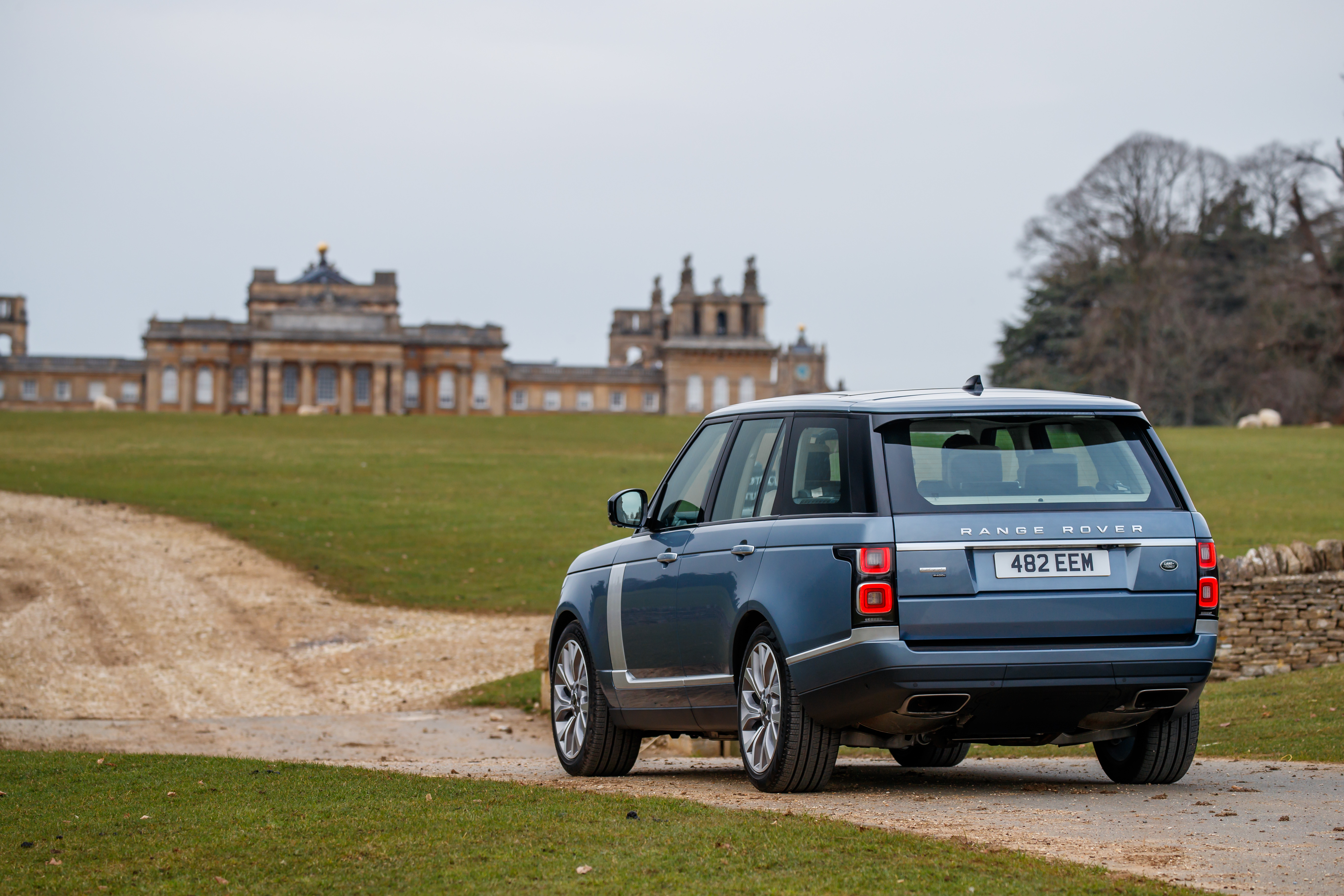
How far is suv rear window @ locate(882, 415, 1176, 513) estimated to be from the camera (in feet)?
25.1

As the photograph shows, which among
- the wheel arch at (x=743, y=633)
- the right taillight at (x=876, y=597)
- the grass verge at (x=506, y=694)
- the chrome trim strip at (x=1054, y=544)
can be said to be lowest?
the grass verge at (x=506, y=694)

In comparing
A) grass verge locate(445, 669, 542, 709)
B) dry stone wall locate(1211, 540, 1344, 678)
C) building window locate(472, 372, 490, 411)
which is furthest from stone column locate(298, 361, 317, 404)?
dry stone wall locate(1211, 540, 1344, 678)

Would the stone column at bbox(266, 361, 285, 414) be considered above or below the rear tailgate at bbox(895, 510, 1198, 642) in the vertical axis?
above

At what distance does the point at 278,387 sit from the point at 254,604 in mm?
101347

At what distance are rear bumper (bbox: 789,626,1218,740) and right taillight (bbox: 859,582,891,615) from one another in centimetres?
10

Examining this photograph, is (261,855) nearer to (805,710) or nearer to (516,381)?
(805,710)

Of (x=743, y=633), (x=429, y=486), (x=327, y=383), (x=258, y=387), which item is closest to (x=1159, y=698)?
(x=743, y=633)

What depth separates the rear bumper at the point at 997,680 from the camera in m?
7.39

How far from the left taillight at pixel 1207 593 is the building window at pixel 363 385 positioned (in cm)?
11773

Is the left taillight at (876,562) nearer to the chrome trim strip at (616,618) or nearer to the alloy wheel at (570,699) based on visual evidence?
the chrome trim strip at (616,618)

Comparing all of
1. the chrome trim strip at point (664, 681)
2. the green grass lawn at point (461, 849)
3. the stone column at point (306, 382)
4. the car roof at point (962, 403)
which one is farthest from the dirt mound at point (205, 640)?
the stone column at point (306, 382)

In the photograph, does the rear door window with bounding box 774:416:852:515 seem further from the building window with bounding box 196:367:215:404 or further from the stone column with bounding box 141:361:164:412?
the stone column with bounding box 141:361:164:412

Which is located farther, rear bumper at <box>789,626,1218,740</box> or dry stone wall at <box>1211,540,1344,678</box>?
dry stone wall at <box>1211,540,1344,678</box>

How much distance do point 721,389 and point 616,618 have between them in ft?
404
